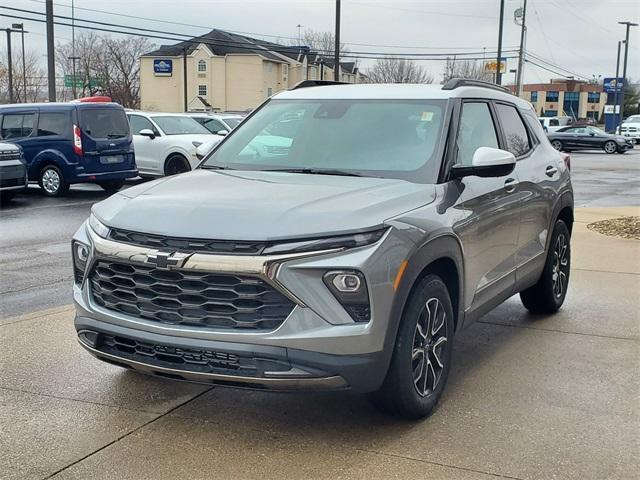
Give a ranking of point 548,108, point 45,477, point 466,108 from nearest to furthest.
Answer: point 45,477
point 466,108
point 548,108

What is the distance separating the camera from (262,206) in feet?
12.2

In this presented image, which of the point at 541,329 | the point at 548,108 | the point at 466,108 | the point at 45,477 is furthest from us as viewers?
the point at 548,108

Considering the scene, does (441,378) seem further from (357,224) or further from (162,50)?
(162,50)

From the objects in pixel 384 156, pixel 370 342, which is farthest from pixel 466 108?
pixel 370 342

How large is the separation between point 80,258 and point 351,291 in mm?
1558

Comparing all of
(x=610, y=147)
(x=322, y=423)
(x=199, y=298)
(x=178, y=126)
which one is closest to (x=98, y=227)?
(x=199, y=298)

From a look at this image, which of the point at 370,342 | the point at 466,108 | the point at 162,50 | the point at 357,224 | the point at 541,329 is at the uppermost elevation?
the point at 162,50

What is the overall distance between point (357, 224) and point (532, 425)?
1.51 metres

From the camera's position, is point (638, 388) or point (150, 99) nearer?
point (638, 388)

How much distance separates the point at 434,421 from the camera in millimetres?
4082

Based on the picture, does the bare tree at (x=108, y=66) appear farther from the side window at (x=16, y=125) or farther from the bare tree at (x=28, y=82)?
Answer: the side window at (x=16, y=125)

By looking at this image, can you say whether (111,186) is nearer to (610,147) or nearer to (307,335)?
(307,335)

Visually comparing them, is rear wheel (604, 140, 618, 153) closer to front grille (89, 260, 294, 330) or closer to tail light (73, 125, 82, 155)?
tail light (73, 125, 82, 155)

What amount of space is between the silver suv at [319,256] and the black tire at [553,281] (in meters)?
1.20
